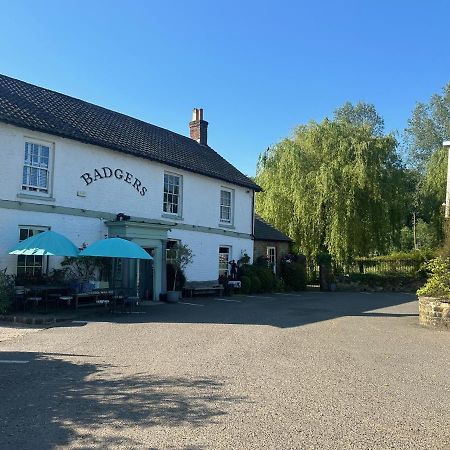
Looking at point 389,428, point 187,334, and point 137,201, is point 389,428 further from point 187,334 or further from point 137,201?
point 137,201

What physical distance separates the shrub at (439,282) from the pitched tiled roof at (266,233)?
13.4 meters

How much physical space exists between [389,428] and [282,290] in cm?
2179

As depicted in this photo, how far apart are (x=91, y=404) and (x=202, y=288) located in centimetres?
1584

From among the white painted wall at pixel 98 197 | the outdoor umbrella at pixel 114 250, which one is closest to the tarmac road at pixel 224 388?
the outdoor umbrella at pixel 114 250

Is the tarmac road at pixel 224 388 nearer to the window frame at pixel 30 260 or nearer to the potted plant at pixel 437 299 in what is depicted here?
the potted plant at pixel 437 299

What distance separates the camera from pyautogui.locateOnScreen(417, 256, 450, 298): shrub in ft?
43.1

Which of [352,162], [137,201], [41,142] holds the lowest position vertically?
[137,201]

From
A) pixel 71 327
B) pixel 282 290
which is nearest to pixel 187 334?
pixel 71 327

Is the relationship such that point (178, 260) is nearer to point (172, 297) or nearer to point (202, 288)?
point (172, 297)

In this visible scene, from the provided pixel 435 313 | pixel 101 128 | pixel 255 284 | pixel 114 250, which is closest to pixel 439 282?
pixel 435 313

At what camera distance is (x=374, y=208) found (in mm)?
28047

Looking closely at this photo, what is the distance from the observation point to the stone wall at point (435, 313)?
40.3 feet

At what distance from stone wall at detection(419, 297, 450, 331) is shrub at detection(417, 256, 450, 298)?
0.43 m

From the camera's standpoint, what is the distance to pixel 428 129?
1647 inches
